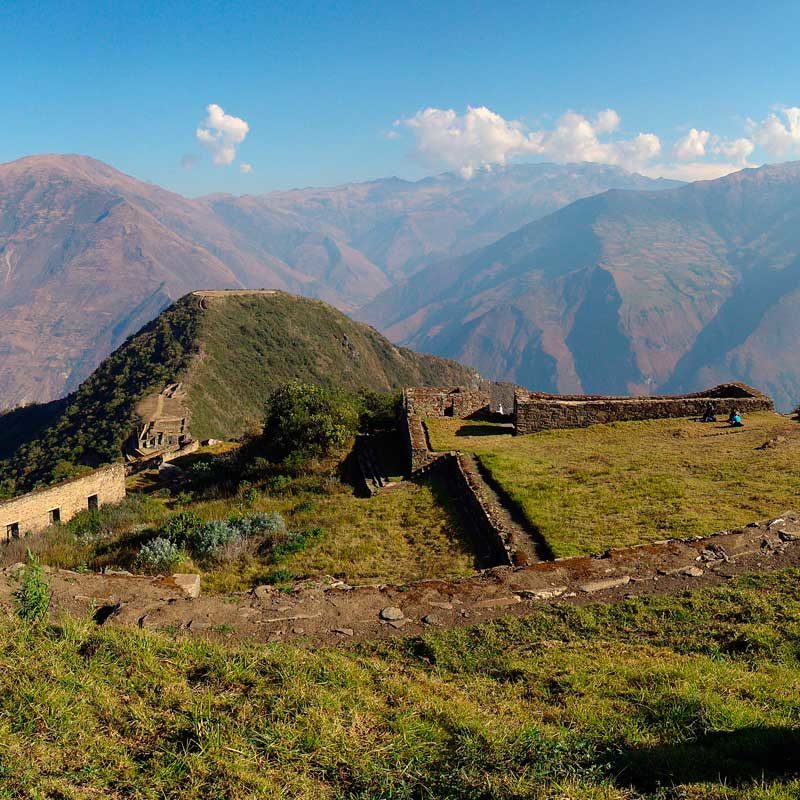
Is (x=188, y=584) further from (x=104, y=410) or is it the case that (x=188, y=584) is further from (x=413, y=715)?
(x=104, y=410)

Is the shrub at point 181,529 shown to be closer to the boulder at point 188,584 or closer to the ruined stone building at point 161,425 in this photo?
the boulder at point 188,584

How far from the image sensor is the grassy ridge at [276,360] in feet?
282

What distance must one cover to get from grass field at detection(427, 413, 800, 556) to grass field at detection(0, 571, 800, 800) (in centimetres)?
420

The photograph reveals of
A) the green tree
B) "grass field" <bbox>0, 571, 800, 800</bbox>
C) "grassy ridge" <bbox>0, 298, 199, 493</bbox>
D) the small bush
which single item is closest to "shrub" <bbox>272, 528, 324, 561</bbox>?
the small bush

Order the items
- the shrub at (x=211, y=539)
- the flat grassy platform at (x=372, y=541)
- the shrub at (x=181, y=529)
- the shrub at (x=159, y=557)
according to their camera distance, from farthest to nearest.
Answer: the shrub at (x=181, y=529) < the shrub at (x=211, y=539) < the shrub at (x=159, y=557) < the flat grassy platform at (x=372, y=541)

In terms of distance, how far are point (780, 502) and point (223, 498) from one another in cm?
1639

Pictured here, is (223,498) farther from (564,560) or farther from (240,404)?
(240,404)

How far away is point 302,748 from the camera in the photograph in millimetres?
4824

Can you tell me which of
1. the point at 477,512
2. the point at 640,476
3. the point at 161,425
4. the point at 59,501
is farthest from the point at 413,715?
the point at 161,425

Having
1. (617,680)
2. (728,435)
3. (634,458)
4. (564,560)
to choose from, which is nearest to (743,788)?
(617,680)

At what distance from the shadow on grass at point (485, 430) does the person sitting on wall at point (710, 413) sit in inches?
264

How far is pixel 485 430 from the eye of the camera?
22203 mm

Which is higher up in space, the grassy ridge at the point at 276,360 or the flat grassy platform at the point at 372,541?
the grassy ridge at the point at 276,360

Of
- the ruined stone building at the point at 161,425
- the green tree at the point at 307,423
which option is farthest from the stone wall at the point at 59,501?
the ruined stone building at the point at 161,425
